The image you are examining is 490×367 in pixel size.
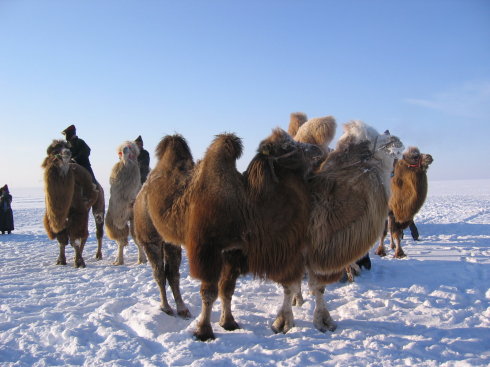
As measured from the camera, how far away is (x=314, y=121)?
548 cm

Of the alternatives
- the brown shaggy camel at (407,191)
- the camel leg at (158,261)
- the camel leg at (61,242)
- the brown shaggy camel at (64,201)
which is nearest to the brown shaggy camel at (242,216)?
the camel leg at (158,261)

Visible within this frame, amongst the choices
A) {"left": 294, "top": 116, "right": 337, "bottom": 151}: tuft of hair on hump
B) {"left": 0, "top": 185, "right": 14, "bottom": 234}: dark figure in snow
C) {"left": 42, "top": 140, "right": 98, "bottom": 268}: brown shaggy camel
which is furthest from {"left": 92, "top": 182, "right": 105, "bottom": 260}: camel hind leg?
{"left": 0, "top": 185, "right": 14, "bottom": 234}: dark figure in snow

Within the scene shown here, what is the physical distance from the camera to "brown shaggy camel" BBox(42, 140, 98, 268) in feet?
27.0

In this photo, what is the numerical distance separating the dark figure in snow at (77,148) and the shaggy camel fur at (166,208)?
566cm

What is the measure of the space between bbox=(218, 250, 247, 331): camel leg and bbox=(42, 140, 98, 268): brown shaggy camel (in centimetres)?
504

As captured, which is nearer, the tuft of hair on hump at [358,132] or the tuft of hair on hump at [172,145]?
the tuft of hair on hump at [358,132]

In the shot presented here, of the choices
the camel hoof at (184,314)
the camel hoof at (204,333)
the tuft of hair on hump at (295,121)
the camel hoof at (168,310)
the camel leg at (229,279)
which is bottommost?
the camel hoof at (184,314)

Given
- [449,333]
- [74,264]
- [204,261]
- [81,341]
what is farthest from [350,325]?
[74,264]

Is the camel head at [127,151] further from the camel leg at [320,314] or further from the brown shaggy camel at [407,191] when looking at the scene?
the brown shaggy camel at [407,191]

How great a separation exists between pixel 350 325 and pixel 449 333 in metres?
0.99

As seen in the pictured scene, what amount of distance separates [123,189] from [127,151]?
83cm

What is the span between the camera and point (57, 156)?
8.34 meters

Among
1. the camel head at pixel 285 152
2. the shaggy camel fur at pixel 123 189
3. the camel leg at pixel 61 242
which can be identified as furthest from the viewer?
the camel leg at pixel 61 242

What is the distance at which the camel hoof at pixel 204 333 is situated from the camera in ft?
13.1
